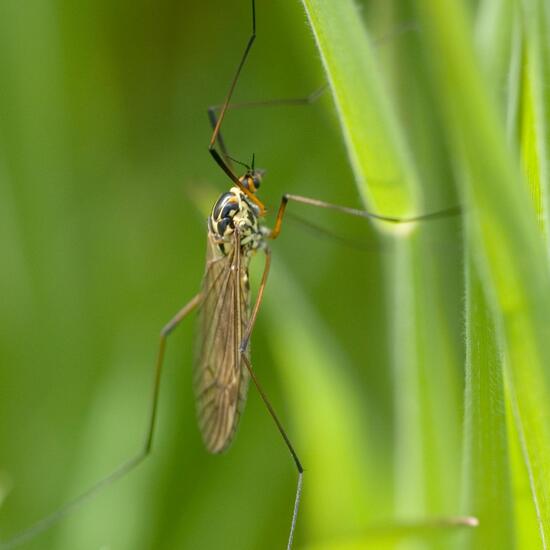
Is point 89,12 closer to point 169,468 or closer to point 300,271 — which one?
point 300,271

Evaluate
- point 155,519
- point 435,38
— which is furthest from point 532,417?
point 155,519

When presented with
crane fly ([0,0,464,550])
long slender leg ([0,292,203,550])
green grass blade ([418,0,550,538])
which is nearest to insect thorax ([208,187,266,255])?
crane fly ([0,0,464,550])

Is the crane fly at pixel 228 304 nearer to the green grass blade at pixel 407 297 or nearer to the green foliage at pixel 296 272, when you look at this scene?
the green foliage at pixel 296 272

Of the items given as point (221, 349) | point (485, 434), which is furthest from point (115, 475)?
point (485, 434)

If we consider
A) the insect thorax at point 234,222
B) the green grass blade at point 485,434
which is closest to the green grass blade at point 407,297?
the green grass blade at point 485,434

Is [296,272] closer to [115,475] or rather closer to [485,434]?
[115,475]
